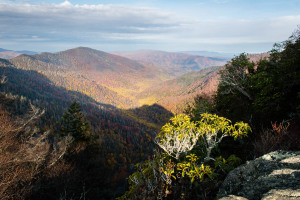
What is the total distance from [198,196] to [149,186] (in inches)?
71.4

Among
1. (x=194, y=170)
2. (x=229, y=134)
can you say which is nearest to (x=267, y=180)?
(x=194, y=170)

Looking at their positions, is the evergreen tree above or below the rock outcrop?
below

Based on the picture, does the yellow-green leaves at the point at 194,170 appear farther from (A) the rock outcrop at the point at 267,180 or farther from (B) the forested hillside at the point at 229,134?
(A) the rock outcrop at the point at 267,180

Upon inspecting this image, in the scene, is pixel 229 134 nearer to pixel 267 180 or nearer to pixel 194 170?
pixel 267 180

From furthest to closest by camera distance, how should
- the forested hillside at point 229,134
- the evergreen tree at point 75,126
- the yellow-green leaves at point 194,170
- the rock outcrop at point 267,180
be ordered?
the evergreen tree at point 75,126, the forested hillside at point 229,134, the yellow-green leaves at point 194,170, the rock outcrop at point 267,180

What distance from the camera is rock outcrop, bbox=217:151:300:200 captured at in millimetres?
4035

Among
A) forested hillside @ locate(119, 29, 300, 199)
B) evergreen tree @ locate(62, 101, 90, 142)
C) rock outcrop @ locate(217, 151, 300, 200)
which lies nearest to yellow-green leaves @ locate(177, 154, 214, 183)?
forested hillside @ locate(119, 29, 300, 199)

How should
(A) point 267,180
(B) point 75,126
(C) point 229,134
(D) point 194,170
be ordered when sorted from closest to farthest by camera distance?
(A) point 267,180
(D) point 194,170
(C) point 229,134
(B) point 75,126

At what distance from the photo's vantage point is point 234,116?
16.5 m

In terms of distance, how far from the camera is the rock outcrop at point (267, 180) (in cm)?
404

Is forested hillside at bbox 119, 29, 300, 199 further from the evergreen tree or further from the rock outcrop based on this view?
the evergreen tree

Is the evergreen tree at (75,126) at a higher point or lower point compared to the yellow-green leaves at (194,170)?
lower

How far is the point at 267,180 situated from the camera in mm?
4785

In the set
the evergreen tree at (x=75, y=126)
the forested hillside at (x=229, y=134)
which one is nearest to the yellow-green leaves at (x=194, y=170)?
the forested hillside at (x=229, y=134)
